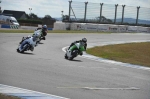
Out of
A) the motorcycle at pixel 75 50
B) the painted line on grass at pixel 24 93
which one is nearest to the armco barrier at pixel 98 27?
the motorcycle at pixel 75 50

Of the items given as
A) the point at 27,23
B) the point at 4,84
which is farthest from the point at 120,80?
the point at 27,23

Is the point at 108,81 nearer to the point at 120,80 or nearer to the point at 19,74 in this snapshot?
the point at 120,80

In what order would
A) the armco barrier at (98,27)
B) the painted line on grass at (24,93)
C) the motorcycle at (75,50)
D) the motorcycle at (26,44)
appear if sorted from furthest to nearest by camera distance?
the armco barrier at (98,27)
the motorcycle at (26,44)
the motorcycle at (75,50)
the painted line on grass at (24,93)

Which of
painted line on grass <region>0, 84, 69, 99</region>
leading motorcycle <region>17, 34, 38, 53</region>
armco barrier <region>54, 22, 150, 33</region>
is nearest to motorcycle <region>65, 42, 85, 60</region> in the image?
leading motorcycle <region>17, 34, 38, 53</region>

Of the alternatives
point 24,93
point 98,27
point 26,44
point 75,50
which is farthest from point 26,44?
point 98,27

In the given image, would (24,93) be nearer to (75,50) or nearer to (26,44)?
(75,50)

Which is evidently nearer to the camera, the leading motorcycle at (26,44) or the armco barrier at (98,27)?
the leading motorcycle at (26,44)

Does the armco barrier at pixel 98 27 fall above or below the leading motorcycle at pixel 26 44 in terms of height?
below

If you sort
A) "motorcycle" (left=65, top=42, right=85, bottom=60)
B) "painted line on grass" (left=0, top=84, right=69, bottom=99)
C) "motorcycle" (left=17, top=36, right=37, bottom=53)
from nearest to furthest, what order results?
"painted line on grass" (left=0, top=84, right=69, bottom=99) < "motorcycle" (left=65, top=42, right=85, bottom=60) < "motorcycle" (left=17, top=36, right=37, bottom=53)

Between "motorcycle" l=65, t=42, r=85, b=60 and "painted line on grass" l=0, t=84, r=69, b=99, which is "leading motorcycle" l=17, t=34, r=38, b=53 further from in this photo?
"painted line on grass" l=0, t=84, r=69, b=99

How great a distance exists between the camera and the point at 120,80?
39.1 feet

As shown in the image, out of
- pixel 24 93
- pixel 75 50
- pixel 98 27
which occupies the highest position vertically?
pixel 24 93

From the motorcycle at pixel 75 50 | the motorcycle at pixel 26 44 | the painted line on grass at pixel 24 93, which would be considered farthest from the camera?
the motorcycle at pixel 26 44

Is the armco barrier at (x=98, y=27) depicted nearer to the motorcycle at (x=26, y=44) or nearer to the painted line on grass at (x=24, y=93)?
the motorcycle at (x=26, y=44)
